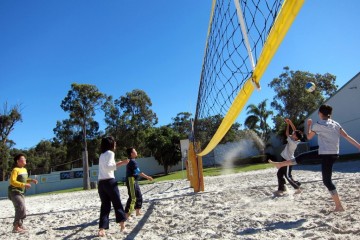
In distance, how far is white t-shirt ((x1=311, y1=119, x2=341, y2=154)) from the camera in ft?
13.6

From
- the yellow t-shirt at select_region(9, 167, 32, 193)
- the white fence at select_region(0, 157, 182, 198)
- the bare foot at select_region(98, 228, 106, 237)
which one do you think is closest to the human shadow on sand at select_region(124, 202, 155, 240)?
the bare foot at select_region(98, 228, 106, 237)

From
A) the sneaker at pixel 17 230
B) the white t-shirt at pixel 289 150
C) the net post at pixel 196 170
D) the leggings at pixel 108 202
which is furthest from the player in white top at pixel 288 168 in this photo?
the sneaker at pixel 17 230

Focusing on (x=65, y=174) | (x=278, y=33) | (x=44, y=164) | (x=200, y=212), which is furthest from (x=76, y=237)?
(x=44, y=164)

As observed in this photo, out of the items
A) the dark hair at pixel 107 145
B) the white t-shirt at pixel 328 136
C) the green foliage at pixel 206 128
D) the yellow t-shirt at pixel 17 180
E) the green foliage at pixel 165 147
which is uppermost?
the green foliage at pixel 165 147

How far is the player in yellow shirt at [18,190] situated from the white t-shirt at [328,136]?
4.48m

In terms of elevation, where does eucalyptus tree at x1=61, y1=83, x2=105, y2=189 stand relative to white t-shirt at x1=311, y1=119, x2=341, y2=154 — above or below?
above

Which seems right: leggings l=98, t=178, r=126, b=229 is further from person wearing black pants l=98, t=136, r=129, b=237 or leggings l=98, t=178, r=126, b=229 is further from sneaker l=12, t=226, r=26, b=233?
sneaker l=12, t=226, r=26, b=233

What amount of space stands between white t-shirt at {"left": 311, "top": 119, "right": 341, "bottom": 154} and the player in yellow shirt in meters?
4.48

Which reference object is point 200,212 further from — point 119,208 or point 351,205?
point 351,205

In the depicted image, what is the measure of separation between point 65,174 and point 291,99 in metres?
26.0

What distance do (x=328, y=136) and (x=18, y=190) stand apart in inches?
189

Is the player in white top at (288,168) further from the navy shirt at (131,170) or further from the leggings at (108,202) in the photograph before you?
the leggings at (108,202)

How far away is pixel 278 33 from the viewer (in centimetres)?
246

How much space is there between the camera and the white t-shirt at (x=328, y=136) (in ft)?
13.6
